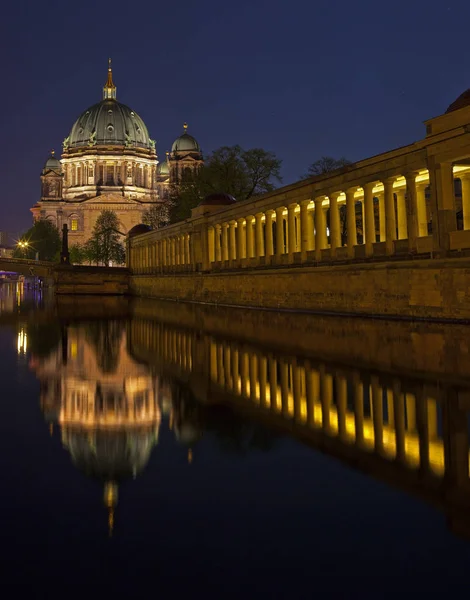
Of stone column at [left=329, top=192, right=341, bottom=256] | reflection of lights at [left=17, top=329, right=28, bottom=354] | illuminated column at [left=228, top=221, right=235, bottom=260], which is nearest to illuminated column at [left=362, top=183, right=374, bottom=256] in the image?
stone column at [left=329, top=192, right=341, bottom=256]

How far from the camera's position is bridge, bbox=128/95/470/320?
23125 mm

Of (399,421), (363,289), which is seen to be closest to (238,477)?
(399,421)

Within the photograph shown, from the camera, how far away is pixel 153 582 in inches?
153

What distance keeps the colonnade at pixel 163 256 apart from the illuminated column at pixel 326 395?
134 ft

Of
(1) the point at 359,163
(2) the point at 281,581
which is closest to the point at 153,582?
(2) the point at 281,581

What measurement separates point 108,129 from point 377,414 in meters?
157

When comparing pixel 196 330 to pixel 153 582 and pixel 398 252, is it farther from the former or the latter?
pixel 153 582

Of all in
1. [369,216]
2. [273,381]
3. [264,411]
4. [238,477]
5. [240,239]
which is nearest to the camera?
[238,477]

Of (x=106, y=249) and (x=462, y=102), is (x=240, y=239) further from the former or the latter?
(x=106, y=249)

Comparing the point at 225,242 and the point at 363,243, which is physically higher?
the point at 225,242

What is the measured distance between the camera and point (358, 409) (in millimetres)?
8836

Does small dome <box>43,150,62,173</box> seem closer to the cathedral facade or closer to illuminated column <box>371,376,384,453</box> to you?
the cathedral facade

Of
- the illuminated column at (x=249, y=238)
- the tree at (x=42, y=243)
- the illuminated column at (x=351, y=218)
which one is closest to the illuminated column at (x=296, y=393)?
the illuminated column at (x=351, y=218)

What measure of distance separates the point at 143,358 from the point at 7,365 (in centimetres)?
295
